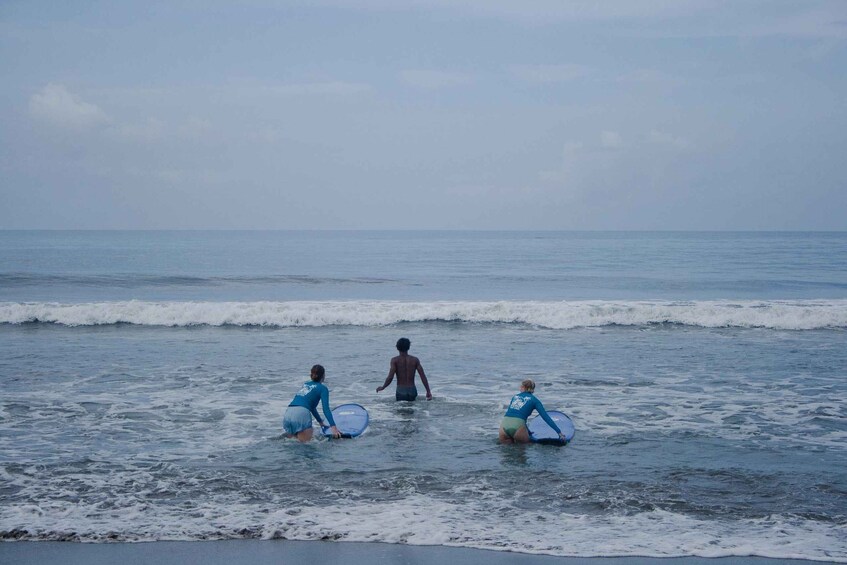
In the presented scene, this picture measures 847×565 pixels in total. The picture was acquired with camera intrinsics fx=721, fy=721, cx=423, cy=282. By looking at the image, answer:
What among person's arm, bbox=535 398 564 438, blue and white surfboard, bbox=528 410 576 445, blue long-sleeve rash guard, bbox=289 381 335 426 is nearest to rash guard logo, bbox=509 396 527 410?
person's arm, bbox=535 398 564 438

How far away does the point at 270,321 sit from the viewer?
25297mm

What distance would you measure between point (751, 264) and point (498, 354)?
4261 centimetres

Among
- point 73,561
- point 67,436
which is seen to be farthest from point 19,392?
point 73,561

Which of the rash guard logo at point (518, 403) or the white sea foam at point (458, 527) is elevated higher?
the rash guard logo at point (518, 403)

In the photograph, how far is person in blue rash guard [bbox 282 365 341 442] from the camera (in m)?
11.3

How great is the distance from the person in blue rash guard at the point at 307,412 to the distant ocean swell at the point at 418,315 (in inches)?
543

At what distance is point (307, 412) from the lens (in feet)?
37.2

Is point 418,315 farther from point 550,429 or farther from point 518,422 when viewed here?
point 518,422

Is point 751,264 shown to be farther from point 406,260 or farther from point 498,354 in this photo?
point 498,354

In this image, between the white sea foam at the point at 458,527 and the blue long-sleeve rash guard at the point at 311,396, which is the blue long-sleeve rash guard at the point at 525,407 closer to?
the white sea foam at the point at 458,527

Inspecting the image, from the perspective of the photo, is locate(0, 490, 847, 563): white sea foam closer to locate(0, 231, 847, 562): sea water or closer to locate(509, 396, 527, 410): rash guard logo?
locate(0, 231, 847, 562): sea water

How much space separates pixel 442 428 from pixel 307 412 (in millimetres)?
2363

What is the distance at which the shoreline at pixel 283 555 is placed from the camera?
23.2 ft

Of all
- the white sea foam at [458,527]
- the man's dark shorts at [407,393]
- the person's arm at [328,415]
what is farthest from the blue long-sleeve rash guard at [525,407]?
the man's dark shorts at [407,393]
